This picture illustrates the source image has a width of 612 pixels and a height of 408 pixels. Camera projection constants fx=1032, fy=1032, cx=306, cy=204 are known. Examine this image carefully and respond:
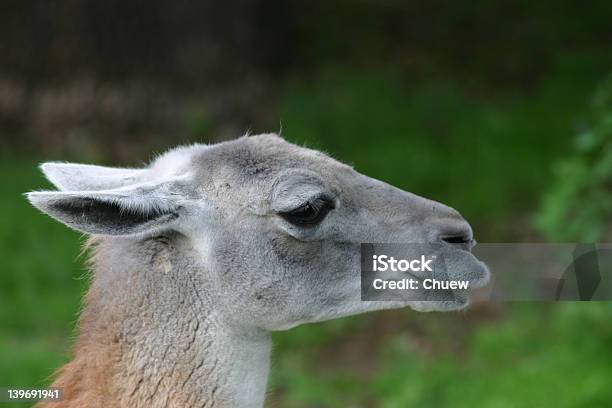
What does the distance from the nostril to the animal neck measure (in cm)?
85

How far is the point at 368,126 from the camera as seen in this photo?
1045 centimetres

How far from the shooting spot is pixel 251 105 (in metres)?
10.6

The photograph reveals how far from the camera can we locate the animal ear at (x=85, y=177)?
4.12 m

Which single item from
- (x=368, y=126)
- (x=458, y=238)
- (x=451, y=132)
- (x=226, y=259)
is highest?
(x=368, y=126)

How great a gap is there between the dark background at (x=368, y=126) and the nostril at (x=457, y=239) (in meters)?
2.34

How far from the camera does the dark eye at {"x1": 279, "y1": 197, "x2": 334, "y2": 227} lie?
402 centimetres

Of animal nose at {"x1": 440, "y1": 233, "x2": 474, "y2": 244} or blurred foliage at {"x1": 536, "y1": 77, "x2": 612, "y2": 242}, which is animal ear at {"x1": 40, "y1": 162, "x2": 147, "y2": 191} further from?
blurred foliage at {"x1": 536, "y1": 77, "x2": 612, "y2": 242}

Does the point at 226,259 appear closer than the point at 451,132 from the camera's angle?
Yes

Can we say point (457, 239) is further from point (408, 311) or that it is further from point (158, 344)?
point (408, 311)

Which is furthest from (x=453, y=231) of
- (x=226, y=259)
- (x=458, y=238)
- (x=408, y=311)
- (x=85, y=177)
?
(x=408, y=311)

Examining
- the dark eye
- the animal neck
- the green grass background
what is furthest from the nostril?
the green grass background

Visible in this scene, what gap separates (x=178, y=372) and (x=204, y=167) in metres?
0.82

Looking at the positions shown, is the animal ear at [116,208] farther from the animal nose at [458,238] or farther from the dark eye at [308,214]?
the animal nose at [458,238]

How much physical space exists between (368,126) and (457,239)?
6.39 metres
